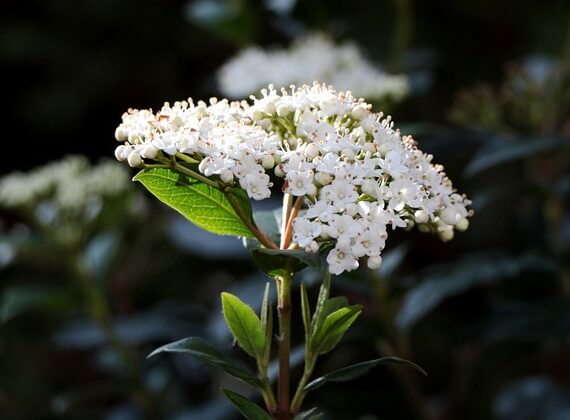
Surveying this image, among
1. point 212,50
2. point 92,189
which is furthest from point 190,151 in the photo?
point 212,50

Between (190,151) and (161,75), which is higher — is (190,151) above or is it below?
below

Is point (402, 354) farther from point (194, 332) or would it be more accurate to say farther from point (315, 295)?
point (194, 332)

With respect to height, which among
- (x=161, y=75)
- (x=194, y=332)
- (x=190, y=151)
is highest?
(x=161, y=75)

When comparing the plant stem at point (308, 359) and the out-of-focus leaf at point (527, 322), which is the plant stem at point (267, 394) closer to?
the plant stem at point (308, 359)

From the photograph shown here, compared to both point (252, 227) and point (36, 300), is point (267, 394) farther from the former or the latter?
point (36, 300)

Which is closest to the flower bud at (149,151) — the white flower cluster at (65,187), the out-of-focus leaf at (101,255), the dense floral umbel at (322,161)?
the dense floral umbel at (322,161)

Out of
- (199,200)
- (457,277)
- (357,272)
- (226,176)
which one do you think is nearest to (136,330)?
(357,272)

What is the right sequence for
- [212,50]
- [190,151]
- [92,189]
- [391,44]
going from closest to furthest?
[190,151] < [92,189] < [391,44] < [212,50]

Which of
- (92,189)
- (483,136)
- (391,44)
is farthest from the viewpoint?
(391,44)
